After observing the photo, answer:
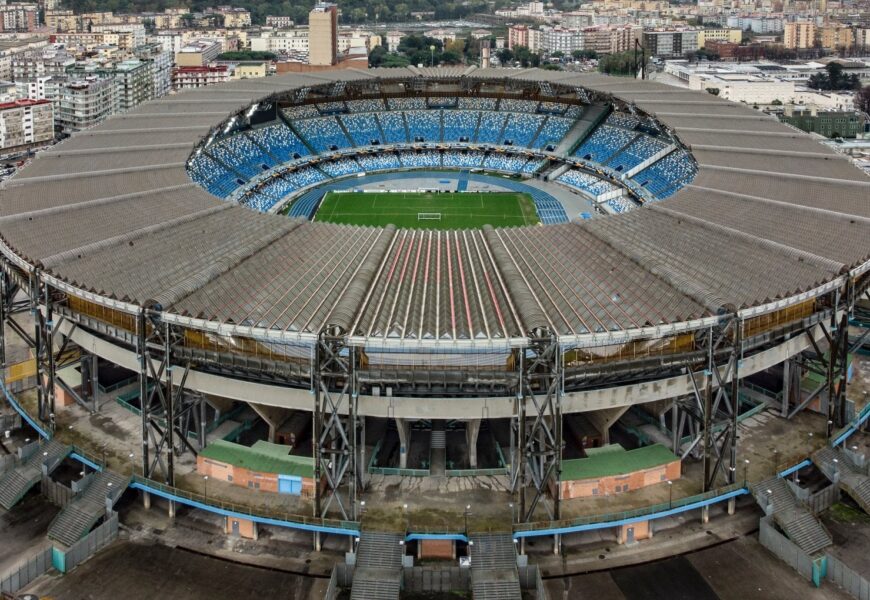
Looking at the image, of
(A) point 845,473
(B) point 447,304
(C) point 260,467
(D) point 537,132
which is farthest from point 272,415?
(D) point 537,132

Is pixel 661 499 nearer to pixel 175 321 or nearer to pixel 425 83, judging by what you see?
pixel 175 321

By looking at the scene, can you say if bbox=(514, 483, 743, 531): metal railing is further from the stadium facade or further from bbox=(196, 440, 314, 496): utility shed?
bbox=(196, 440, 314, 496): utility shed

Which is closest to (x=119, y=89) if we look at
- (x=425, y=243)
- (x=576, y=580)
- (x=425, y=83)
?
(x=425, y=83)

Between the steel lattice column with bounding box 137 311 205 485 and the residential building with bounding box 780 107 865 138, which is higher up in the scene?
the residential building with bounding box 780 107 865 138

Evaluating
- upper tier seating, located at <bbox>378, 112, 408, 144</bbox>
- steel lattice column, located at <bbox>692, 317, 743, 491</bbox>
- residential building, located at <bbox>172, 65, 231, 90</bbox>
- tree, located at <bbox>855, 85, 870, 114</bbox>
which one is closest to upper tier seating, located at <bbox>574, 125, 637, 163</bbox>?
upper tier seating, located at <bbox>378, 112, 408, 144</bbox>

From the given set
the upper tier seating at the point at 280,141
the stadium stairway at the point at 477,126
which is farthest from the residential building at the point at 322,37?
the upper tier seating at the point at 280,141

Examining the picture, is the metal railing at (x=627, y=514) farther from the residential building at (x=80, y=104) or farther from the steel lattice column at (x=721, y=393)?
the residential building at (x=80, y=104)

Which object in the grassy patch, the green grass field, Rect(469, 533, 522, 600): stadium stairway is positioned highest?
the green grass field
